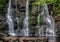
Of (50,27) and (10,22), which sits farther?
(10,22)

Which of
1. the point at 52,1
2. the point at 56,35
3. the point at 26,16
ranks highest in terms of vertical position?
the point at 52,1

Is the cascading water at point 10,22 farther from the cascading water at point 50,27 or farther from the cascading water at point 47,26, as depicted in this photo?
the cascading water at point 50,27

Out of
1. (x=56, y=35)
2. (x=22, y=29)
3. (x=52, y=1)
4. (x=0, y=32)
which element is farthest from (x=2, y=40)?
(x=52, y=1)

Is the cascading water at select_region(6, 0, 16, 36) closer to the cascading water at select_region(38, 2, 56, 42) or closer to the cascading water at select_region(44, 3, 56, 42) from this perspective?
the cascading water at select_region(38, 2, 56, 42)

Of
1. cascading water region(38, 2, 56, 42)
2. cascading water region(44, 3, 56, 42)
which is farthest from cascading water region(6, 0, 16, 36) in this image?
cascading water region(44, 3, 56, 42)

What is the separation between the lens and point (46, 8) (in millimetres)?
15016

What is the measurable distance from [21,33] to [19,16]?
4.50ft

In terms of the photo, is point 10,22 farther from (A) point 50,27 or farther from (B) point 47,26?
(A) point 50,27

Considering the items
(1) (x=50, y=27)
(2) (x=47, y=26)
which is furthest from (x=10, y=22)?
(1) (x=50, y=27)

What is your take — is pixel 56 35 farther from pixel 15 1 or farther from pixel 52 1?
pixel 15 1

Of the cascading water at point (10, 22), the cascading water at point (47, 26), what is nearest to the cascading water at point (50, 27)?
the cascading water at point (47, 26)

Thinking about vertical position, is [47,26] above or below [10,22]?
below

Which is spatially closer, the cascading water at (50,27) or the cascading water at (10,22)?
the cascading water at (50,27)

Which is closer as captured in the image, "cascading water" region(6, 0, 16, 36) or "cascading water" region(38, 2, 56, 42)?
"cascading water" region(38, 2, 56, 42)
